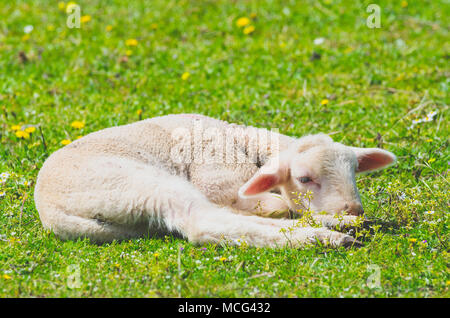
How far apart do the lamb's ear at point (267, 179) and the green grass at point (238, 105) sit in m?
0.60

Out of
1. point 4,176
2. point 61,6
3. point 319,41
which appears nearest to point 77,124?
point 4,176

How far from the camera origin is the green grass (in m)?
3.87

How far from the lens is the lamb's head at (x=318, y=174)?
4.50m

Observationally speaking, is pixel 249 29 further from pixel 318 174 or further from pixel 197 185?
pixel 318 174

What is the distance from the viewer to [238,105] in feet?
23.1

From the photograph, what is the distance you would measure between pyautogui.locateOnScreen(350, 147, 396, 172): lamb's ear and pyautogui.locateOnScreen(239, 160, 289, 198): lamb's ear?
2.00 feet

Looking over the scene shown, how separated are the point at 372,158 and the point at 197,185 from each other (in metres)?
1.39

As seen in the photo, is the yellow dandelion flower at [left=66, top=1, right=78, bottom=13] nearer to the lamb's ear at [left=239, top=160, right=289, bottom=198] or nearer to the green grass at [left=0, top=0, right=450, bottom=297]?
the green grass at [left=0, top=0, right=450, bottom=297]

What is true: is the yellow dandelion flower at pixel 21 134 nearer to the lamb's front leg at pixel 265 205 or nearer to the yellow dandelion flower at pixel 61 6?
the lamb's front leg at pixel 265 205

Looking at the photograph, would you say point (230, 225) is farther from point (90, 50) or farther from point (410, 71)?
point (90, 50)

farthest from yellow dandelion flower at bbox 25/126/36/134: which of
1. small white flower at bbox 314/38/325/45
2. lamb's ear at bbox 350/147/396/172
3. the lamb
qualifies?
small white flower at bbox 314/38/325/45

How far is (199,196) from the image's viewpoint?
187 inches

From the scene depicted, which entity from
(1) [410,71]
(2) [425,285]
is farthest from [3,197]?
(1) [410,71]

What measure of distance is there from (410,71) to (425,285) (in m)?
4.59
